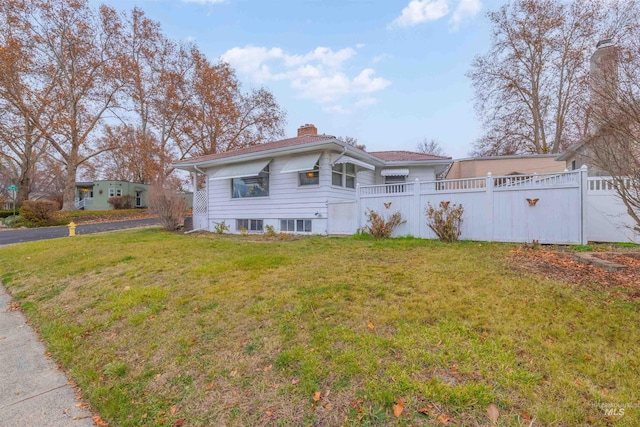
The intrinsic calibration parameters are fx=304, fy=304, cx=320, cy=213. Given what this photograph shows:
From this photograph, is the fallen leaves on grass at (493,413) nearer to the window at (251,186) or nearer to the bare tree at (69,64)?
the window at (251,186)

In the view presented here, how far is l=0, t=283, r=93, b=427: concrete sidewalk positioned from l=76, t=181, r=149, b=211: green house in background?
3231cm

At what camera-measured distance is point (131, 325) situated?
3.71 m

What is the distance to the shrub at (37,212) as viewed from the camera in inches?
769

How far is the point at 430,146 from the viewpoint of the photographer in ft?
147

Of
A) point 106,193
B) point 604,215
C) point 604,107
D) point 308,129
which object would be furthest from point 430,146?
point 604,107

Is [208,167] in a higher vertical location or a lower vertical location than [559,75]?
lower

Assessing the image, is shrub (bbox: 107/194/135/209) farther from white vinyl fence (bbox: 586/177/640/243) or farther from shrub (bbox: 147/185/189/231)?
white vinyl fence (bbox: 586/177/640/243)

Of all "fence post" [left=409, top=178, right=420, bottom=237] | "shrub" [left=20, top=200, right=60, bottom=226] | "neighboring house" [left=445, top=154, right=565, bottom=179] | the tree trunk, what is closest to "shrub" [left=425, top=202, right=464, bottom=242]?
"fence post" [left=409, top=178, right=420, bottom=237]

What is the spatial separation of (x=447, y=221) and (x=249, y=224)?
7.58m

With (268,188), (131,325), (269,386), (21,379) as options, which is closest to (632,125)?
(269,386)

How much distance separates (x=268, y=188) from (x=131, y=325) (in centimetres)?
827

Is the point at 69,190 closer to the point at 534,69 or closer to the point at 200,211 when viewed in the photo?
the point at 200,211

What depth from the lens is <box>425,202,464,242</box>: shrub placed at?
26.2 feet

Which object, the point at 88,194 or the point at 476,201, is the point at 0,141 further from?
the point at 476,201
